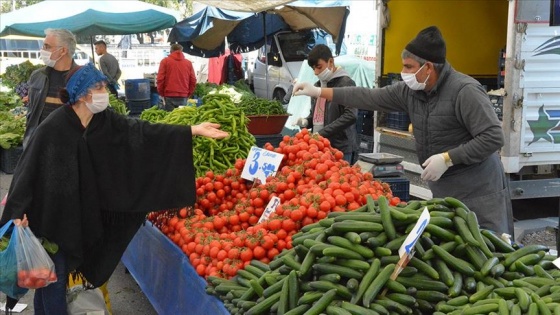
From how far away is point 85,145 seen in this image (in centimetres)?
402

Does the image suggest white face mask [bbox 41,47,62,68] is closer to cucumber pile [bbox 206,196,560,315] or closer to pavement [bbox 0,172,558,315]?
pavement [bbox 0,172,558,315]

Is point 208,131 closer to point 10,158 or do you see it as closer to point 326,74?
point 326,74

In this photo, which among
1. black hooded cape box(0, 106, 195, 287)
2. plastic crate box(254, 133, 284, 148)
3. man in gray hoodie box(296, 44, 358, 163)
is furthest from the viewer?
plastic crate box(254, 133, 284, 148)

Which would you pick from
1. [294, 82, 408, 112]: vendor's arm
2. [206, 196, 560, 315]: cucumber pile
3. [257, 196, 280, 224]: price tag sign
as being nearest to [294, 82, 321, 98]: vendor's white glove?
[294, 82, 408, 112]: vendor's arm

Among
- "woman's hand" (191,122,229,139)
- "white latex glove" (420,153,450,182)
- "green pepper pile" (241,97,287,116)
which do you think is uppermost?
"woman's hand" (191,122,229,139)

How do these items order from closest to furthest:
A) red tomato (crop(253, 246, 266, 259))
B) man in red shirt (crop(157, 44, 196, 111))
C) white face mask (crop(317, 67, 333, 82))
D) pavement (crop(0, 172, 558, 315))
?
red tomato (crop(253, 246, 266, 259))
pavement (crop(0, 172, 558, 315))
white face mask (crop(317, 67, 333, 82))
man in red shirt (crop(157, 44, 196, 111))

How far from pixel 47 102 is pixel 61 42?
596 millimetres

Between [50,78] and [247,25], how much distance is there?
442 inches

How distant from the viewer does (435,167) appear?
13.5 feet

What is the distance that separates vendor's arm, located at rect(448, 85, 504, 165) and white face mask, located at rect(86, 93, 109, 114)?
2.25 meters

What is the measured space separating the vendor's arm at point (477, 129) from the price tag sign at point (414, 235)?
1402mm

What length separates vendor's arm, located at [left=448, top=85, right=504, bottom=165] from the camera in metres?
4.08

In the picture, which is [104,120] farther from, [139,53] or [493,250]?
[139,53]

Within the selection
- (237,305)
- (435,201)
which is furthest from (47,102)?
(435,201)
